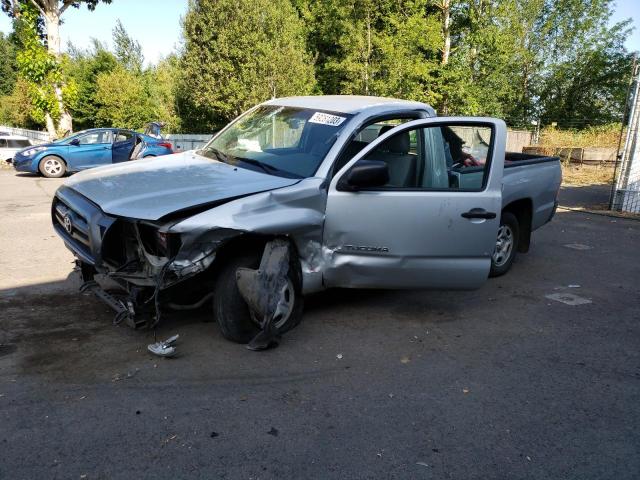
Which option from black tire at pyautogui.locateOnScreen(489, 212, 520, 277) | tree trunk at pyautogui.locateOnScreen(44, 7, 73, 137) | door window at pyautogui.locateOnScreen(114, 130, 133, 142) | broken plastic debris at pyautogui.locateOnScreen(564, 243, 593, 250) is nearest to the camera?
black tire at pyautogui.locateOnScreen(489, 212, 520, 277)

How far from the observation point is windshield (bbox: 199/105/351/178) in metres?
4.29

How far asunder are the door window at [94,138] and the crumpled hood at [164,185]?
1178 centimetres

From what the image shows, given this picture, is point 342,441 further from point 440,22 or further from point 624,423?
point 440,22

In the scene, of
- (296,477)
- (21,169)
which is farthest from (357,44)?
(296,477)

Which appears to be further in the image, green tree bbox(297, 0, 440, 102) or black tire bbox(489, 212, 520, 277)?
green tree bbox(297, 0, 440, 102)

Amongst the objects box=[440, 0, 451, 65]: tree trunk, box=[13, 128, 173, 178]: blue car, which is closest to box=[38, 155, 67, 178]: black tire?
box=[13, 128, 173, 178]: blue car

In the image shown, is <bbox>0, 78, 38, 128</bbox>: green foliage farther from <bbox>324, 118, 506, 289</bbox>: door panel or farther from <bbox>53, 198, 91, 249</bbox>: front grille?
<bbox>324, 118, 506, 289</bbox>: door panel

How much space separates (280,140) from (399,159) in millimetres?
1097

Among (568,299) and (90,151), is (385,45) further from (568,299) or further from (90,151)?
(568,299)

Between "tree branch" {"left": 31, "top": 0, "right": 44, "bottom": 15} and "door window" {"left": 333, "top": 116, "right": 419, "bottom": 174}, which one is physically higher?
"tree branch" {"left": 31, "top": 0, "right": 44, "bottom": 15}

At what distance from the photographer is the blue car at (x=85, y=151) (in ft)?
47.5

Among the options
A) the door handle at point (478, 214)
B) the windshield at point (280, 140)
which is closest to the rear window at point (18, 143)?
the windshield at point (280, 140)

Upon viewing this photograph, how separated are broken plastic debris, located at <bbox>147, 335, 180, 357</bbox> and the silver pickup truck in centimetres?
19

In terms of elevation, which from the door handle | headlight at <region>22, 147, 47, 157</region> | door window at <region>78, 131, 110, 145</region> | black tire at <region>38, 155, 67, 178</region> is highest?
door window at <region>78, 131, 110, 145</region>
